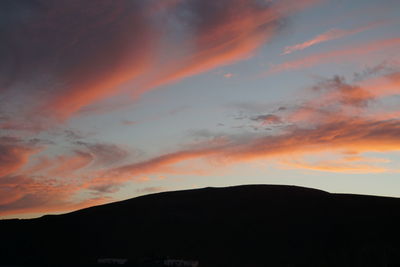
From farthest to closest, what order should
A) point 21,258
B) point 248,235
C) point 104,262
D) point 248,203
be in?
point 248,203, point 248,235, point 21,258, point 104,262

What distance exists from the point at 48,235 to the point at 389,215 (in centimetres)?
5923

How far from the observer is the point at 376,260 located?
5431 centimetres

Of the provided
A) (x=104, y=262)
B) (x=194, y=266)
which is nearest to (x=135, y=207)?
(x=104, y=262)

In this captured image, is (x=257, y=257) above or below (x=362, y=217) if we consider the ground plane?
below

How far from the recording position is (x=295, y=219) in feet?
272

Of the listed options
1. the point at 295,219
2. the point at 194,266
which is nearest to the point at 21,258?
the point at 194,266

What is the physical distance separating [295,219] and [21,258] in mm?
45677

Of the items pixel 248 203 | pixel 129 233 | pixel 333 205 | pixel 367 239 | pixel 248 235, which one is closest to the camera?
pixel 367 239

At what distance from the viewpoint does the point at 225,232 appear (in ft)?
263

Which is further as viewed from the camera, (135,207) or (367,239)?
(135,207)

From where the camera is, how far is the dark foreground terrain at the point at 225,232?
212 ft

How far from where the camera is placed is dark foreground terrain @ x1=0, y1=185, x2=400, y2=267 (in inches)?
2547

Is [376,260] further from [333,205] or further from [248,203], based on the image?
[248,203]

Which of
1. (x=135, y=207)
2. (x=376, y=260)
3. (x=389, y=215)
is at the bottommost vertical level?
(x=376, y=260)
